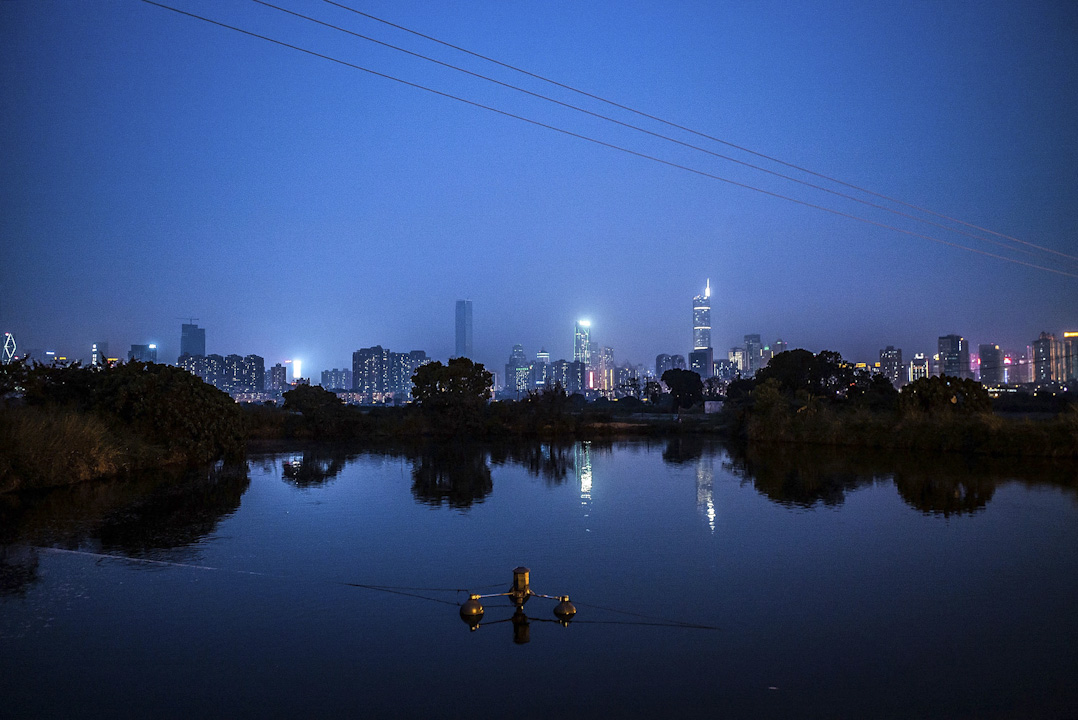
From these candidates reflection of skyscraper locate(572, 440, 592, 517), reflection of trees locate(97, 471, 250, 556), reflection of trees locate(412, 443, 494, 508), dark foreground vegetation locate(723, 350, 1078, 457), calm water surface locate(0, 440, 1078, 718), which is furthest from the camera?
dark foreground vegetation locate(723, 350, 1078, 457)

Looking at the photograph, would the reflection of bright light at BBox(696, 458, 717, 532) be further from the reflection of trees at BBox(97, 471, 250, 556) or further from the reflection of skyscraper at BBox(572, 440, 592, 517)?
the reflection of trees at BBox(97, 471, 250, 556)

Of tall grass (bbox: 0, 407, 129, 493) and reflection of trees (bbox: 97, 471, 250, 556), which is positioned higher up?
tall grass (bbox: 0, 407, 129, 493)

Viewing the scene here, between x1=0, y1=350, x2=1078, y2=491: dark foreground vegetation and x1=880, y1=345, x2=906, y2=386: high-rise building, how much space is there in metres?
93.1

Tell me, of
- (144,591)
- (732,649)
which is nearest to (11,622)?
(144,591)

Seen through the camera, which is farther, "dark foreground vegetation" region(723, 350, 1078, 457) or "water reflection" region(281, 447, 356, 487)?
"dark foreground vegetation" region(723, 350, 1078, 457)

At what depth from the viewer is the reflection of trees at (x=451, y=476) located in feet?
54.7

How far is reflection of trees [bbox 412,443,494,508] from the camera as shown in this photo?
16.7m

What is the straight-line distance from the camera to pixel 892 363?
145125 millimetres

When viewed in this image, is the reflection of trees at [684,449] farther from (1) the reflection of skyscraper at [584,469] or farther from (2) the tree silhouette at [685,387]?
(2) the tree silhouette at [685,387]

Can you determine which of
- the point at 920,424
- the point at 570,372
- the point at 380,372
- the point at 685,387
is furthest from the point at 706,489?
the point at 570,372

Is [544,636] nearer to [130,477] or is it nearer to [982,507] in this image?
[982,507]

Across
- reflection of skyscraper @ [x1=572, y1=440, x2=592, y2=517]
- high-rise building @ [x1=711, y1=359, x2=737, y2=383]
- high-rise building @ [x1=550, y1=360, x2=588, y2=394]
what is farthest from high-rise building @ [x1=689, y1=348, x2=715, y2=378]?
reflection of skyscraper @ [x1=572, y1=440, x2=592, y2=517]

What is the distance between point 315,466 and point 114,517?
33.2 ft

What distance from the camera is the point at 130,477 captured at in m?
19.2
